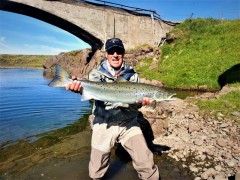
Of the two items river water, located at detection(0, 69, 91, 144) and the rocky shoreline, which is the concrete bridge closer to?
river water, located at detection(0, 69, 91, 144)

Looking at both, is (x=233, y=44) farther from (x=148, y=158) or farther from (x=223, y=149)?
(x=148, y=158)

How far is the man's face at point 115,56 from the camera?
5789 mm

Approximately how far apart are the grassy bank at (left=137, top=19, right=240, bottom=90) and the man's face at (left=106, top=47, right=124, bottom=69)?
16280 mm

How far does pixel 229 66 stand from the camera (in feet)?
70.1

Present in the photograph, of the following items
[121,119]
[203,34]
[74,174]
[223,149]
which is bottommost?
[74,174]

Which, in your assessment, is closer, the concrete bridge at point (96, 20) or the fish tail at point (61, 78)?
the fish tail at point (61, 78)

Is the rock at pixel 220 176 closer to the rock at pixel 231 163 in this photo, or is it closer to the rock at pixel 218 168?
the rock at pixel 218 168

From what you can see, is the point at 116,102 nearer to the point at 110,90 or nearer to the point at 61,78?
the point at 110,90

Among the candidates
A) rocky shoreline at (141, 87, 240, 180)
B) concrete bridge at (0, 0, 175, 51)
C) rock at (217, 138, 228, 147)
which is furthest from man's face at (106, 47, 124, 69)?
concrete bridge at (0, 0, 175, 51)

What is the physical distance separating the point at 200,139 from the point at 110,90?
4475 millimetres

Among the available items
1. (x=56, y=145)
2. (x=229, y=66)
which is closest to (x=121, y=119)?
(x=56, y=145)

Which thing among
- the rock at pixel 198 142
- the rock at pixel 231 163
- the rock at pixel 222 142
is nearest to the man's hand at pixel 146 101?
the rock at pixel 231 163

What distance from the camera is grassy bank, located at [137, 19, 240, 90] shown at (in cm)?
2198

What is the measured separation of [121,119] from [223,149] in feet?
12.9
